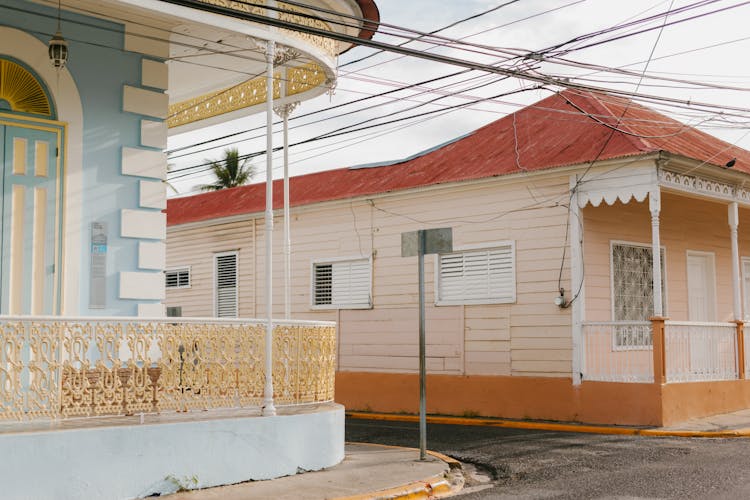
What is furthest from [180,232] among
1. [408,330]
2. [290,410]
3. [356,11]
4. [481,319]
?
[290,410]

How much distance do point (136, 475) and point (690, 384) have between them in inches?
383

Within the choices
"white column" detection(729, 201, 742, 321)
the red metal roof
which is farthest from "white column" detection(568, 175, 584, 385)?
"white column" detection(729, 201, 742, 321)

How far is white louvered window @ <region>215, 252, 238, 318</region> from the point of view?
21016mm

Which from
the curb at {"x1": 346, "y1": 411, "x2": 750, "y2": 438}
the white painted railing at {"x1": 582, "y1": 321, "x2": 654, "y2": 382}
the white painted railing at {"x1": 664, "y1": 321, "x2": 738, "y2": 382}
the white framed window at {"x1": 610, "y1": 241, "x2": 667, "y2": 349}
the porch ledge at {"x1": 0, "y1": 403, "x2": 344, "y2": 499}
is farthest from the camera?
the white framed window at {"x1": 610, "y1": 241, "x2": 667, "y2": 349}

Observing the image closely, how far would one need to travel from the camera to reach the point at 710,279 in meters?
18.7

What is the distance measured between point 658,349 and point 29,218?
31.0 ft

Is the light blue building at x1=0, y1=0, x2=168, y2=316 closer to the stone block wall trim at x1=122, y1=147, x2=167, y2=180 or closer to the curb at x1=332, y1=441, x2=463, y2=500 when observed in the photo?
the stone block wall trim at x1=122, y1=147, x2=167, y2=180

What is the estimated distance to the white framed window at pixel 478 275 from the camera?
16.2 m

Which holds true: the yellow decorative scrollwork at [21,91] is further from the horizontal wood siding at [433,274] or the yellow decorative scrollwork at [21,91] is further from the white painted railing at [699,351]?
the white painted railing at [699,351]

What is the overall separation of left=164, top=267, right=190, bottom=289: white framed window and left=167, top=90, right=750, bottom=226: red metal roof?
2.38 meters

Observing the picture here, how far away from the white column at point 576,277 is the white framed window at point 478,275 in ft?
3.99

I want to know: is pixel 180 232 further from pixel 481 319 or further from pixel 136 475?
pixel 136 475

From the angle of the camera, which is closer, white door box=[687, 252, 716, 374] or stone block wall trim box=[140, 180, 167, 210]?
stone block wall trim box=[140, 180, 167, 210]

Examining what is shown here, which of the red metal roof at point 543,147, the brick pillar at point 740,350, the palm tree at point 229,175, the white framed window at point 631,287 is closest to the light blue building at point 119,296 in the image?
the red metal roof at point 543,147
